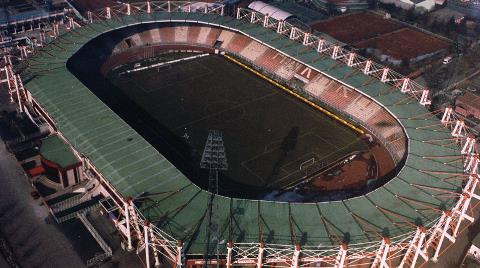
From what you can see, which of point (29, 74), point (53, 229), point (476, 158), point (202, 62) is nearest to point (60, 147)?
point (53, 229)

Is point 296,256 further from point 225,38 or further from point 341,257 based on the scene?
point 225,38

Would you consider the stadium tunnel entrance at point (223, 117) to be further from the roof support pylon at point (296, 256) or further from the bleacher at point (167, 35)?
the roof support pylon at point (296, 256)

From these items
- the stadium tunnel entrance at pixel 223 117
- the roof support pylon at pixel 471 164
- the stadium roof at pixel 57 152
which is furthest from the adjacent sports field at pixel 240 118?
the roof support pylon at pixel 471 164

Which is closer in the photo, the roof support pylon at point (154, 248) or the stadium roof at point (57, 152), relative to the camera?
the roof support pylon at point (154, 248)

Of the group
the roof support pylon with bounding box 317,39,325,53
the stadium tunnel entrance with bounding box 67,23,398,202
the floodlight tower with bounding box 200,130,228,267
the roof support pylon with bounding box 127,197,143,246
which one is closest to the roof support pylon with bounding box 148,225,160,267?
the roof support pylon with bounding box 127,197,143,246

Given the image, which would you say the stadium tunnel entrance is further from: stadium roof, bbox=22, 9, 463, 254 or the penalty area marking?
stadium roof, bbox=22, 9, 463, 254

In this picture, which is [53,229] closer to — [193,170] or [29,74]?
[193,170]

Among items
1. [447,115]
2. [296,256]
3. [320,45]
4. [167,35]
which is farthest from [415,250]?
[167,35]
